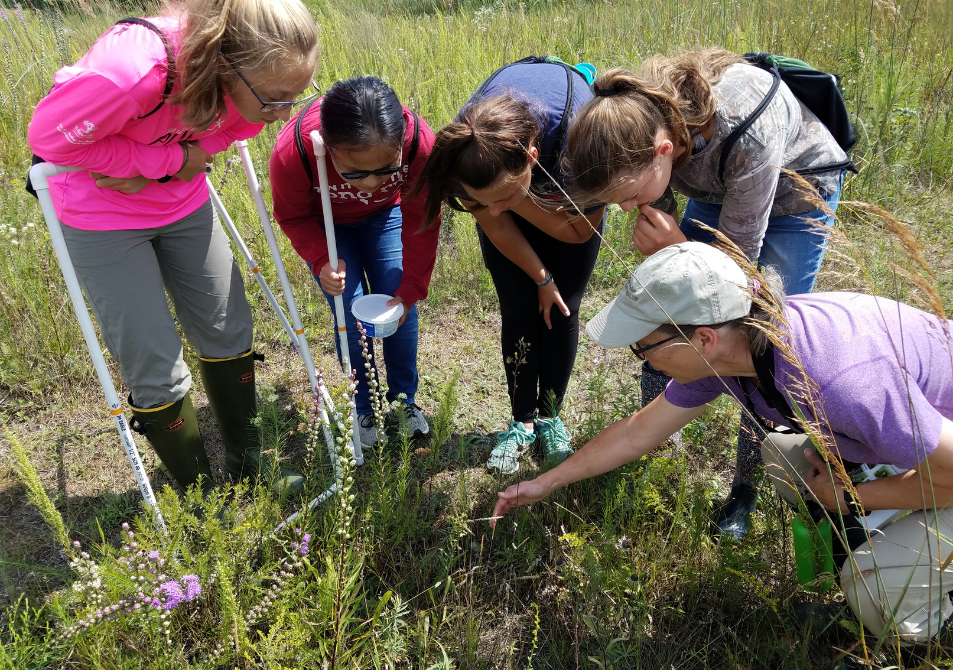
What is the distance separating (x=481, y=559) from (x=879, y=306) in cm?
156

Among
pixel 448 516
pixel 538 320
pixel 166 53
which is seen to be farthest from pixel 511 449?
pixel 166 53

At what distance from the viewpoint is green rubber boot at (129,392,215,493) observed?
2.34 meters

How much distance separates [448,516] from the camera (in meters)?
2.47

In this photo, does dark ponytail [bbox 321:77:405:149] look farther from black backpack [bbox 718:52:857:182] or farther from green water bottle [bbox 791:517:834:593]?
green water bottle [bbox 791:517:834:593]

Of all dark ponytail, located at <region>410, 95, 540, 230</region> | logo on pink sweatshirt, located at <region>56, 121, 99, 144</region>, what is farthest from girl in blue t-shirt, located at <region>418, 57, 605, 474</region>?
logo on pink sweatshirt, located at <region>56, 121, 99, 144</region>

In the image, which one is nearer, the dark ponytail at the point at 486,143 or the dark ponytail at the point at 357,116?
the dark ponytail at the point at 486,143

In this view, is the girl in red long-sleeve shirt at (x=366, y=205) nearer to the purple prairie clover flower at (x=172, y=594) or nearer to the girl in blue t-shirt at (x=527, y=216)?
the girl in blue t-shirt at (x=527, y=216)

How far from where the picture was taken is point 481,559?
232cm

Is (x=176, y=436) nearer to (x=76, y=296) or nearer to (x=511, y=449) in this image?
(x=76, y=296)

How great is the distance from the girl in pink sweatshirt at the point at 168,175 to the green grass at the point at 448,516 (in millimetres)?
416

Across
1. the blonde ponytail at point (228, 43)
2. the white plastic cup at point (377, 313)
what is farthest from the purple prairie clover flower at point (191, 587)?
the blonde ponytail at point (228, 43)

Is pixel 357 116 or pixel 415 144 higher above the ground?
pixel 357 116

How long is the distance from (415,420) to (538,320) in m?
0.84

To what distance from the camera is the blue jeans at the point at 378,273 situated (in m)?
2.74
